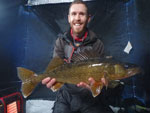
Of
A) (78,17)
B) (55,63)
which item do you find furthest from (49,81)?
(78,17)

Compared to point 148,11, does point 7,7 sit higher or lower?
higher

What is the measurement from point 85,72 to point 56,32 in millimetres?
1691

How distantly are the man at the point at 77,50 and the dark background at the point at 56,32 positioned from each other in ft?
2.41

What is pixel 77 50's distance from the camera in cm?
216

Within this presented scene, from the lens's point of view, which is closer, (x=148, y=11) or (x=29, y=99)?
(x=148, y=11)

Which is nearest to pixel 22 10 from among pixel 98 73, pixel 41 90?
pixel 41 90

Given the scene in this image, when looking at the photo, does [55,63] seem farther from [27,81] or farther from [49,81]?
[27,81]

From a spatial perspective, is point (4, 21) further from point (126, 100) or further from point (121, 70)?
point (126, 100)

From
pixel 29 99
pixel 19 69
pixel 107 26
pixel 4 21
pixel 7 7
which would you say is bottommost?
pixel 29 99

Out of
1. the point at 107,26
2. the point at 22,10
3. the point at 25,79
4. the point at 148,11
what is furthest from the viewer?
the point at 22,10

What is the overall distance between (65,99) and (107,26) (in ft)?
5.29

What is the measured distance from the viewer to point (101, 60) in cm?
161

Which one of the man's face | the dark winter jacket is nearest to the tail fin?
the dark winter jacket

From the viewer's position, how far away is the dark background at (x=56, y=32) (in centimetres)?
254
